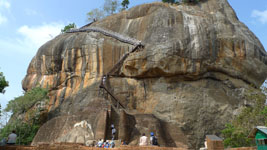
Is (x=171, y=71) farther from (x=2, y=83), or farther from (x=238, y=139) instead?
(x=2, y=83)

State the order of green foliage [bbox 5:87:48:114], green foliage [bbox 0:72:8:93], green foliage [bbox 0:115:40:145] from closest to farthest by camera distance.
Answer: green foliage [bbox 0:72:8:93] < green foliage [bbox 0:115:40:145] < green foliage [bbox 5:87:48:114]

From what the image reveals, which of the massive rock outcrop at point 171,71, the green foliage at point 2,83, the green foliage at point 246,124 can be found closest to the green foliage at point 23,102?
the massive rock outcrop at point 171,71

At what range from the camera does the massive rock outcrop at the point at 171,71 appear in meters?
23.1

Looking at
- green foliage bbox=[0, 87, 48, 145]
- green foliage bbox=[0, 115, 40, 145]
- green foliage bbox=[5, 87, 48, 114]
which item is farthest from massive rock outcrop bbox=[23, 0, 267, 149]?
green foliage bbox=[0, 115, 40, 145]

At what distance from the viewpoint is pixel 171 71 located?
77.7ft

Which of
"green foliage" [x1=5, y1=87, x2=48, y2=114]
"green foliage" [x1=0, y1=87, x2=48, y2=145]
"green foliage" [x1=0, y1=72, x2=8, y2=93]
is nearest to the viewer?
"green foliage" [x1=0, y1=72, x2=8, y2=93]

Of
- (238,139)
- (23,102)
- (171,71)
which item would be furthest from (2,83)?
(238,139)

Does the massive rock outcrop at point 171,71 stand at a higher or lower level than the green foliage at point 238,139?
higher

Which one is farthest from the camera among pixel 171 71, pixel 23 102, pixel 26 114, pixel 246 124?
pixel 26 114

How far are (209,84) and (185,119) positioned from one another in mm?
4308

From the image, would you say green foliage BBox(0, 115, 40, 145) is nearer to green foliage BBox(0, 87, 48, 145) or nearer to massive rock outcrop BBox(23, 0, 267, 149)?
green foliage BBox(0, 87, 48, 145)

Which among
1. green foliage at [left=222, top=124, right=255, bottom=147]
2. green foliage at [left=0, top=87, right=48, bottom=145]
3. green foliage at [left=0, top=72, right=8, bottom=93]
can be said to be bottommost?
green foliage at [left=222, top=124, right=255, bottom=147]

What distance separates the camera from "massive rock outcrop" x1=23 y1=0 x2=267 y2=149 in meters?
23.1

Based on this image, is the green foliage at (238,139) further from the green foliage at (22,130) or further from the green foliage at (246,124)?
the green foliage at (22,130)
